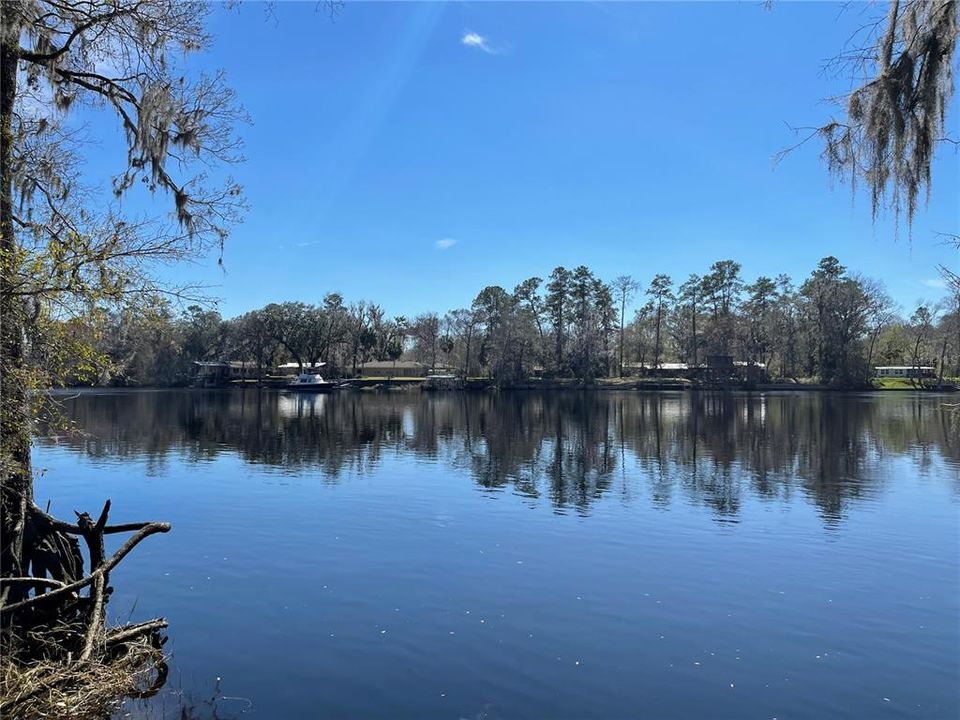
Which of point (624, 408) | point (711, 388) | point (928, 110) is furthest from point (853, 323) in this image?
point (928, 110)

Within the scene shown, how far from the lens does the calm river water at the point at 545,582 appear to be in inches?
265

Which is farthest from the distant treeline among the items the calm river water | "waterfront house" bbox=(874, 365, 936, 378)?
the calm river water

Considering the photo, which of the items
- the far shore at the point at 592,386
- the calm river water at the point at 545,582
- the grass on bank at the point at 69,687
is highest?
the far shore at the point at 592,386

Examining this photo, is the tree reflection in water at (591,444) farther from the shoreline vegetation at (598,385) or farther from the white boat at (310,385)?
the white boat at (310,385)

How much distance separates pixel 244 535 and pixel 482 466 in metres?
10.7

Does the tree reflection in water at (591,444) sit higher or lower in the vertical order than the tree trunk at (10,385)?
lower

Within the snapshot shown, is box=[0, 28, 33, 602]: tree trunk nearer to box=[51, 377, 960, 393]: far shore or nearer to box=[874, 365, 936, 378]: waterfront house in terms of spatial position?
box=[51, 377, 960, 393]: far shore

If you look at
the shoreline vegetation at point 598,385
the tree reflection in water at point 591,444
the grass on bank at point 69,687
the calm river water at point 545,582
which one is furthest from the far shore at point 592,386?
the grass on bank at point 69,687

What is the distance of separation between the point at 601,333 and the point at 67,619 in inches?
3271

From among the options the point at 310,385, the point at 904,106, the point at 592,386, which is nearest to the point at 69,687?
the point at 904,106

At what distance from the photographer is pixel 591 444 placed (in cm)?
2858

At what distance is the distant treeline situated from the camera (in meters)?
78.1

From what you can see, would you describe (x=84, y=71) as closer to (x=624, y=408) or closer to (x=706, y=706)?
(x=706, y=706)

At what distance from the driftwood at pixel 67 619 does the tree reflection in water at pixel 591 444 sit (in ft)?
4.58
